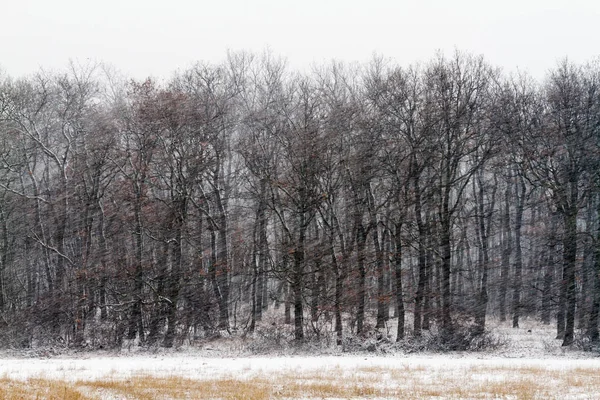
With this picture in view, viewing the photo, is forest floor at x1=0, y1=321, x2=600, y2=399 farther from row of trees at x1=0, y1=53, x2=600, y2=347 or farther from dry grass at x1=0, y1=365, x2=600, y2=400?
row of trees at x1=0, y1=53, x2=600, y2=347

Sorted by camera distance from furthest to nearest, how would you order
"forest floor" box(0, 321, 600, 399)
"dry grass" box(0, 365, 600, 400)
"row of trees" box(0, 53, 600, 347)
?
"row of trees" box(0, 53, 600, 347), "forest floor" box(0, 321, 600, 399), "dry grass" box(0, 365, 600, 400)

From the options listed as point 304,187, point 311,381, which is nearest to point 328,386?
point 311,381

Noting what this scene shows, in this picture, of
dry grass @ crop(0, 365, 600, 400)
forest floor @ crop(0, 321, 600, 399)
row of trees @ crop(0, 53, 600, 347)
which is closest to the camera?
dry grass @ crop(0, 365, 600, 400)

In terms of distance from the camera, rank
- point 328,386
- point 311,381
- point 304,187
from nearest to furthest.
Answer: point 328,386 → point 311,381 → point 304,187

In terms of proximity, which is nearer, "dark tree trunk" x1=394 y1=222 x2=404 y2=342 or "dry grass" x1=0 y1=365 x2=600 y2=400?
"dry grass" x1=0 y1=365 x2=600 y2=400

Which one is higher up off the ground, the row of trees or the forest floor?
the row of trees

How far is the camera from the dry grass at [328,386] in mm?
12094

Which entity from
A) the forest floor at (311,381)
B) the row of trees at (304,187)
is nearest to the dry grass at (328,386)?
the forest floor at (311,381)

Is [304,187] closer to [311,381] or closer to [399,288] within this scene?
[399,288]

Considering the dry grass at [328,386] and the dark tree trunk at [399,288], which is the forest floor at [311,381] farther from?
the dark tree trunk at [399,288]

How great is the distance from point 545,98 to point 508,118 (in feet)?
7.64

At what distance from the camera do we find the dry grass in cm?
1209

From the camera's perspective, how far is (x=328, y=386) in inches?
531

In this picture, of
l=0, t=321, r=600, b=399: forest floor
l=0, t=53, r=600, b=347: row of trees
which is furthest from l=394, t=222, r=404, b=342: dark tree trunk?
l=0, t=321, r=600, b=399: forest floor
